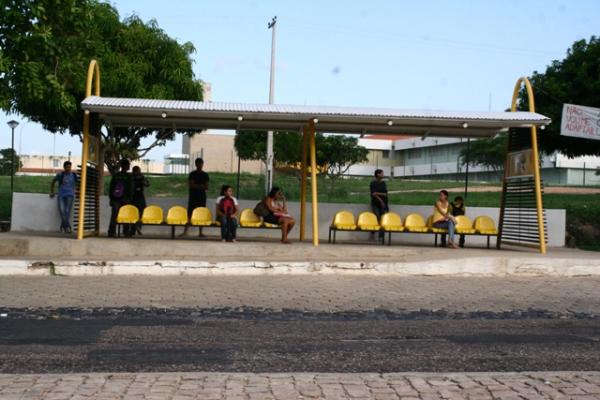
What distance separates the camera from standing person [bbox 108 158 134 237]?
637 inches

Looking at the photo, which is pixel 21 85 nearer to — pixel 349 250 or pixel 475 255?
pixel 349 250

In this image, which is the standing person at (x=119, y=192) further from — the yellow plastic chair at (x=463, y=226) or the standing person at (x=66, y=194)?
the yellow plastic chair at (x=463, y=226)

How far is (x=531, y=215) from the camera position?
52.4ft

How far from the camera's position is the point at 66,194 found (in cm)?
1775

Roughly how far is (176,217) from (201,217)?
53cm

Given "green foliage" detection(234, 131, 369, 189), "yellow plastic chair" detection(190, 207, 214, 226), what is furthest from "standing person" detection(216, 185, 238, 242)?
"green foliage" detection(234, 131, 369, 189)

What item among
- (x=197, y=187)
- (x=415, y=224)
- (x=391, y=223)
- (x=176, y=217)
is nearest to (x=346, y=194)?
(x=415, y=224)

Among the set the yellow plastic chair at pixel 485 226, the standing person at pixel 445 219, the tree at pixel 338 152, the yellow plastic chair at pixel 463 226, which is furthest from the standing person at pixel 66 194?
the tree at pixel 338 152

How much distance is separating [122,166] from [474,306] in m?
9.61

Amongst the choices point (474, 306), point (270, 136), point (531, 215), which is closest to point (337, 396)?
point (474, 306)

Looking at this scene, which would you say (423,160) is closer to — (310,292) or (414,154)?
(414,154)

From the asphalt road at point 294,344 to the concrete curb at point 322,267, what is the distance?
163 inches

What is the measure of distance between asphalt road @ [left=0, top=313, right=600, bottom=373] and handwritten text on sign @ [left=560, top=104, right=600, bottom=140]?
31.4ft

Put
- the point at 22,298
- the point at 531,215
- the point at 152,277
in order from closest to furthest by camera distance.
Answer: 1. the point at 22,298
2. the point at 152,277
3. the point at 531,215
